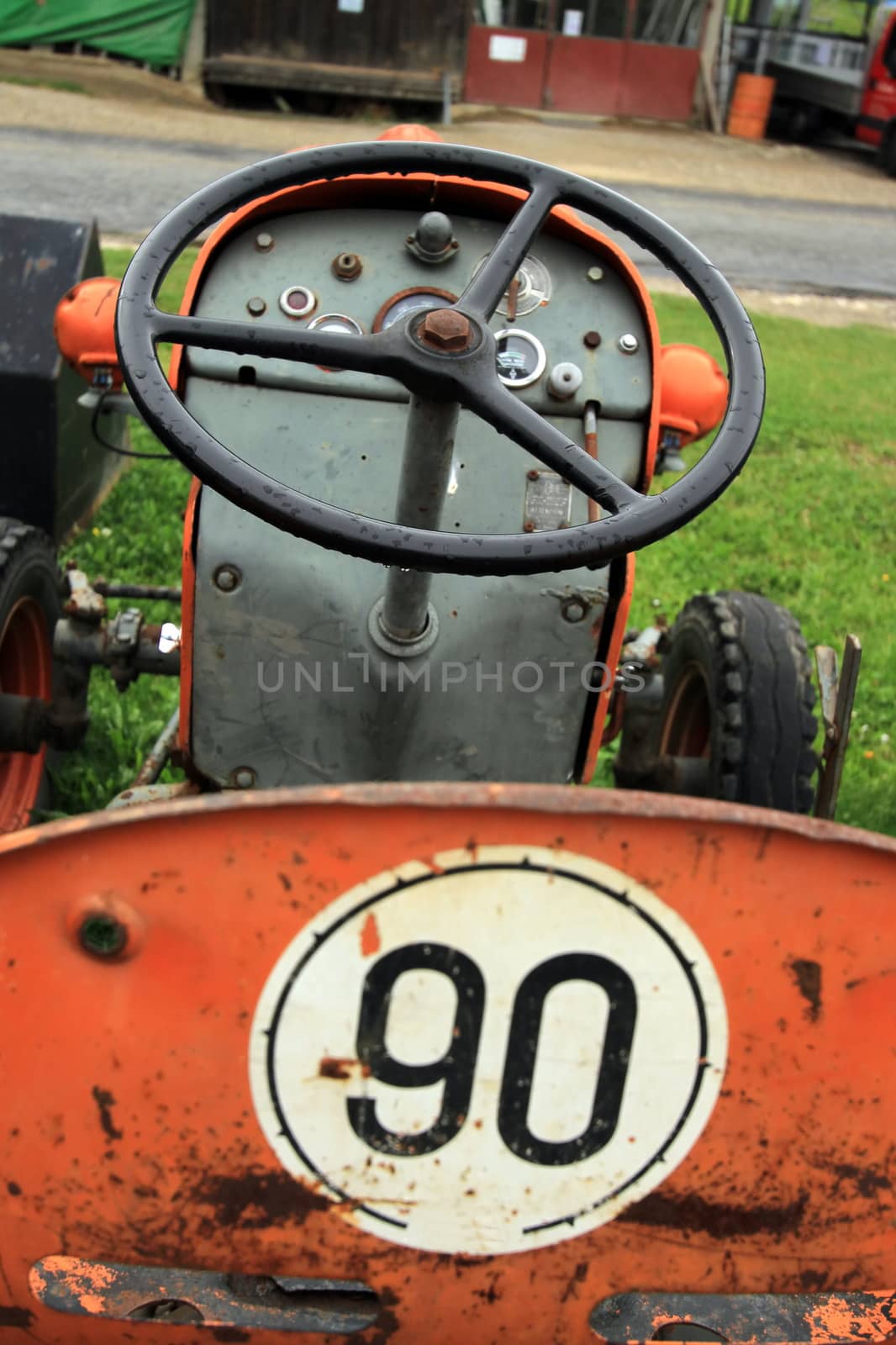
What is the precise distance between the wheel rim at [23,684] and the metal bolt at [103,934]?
1613mm

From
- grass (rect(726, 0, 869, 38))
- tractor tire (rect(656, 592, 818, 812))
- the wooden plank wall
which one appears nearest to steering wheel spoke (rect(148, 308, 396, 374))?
tractor tire (rect(656, 592, 818, 812))

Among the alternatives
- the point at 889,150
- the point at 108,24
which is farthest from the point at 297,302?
the point at 889,150

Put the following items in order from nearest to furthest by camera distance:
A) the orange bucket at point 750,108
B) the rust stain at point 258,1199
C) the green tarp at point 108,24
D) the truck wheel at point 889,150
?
the rust stain at point 258,1199, the green tarp at point 108,24, the truck wheel at point 889,150, the orange bucket at point 750,108

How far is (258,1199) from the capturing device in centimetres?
117

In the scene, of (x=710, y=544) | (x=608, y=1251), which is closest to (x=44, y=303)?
(x=710, y=544)

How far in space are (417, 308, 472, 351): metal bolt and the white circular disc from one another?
1.93 feet

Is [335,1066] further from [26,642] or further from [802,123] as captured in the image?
[802,123]

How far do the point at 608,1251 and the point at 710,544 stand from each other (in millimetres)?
3502

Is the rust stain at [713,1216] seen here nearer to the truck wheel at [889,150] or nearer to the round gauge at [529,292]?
the round gauge at [529,292]

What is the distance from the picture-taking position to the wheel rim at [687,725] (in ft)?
9.14

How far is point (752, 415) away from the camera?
1522mm

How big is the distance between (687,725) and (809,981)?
173cm

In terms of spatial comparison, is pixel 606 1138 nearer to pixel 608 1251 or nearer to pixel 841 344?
pixel 608 1251

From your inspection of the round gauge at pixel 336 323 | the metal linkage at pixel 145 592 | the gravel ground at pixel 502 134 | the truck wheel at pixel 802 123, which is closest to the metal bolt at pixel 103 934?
the round gauge at pixel 336 323
